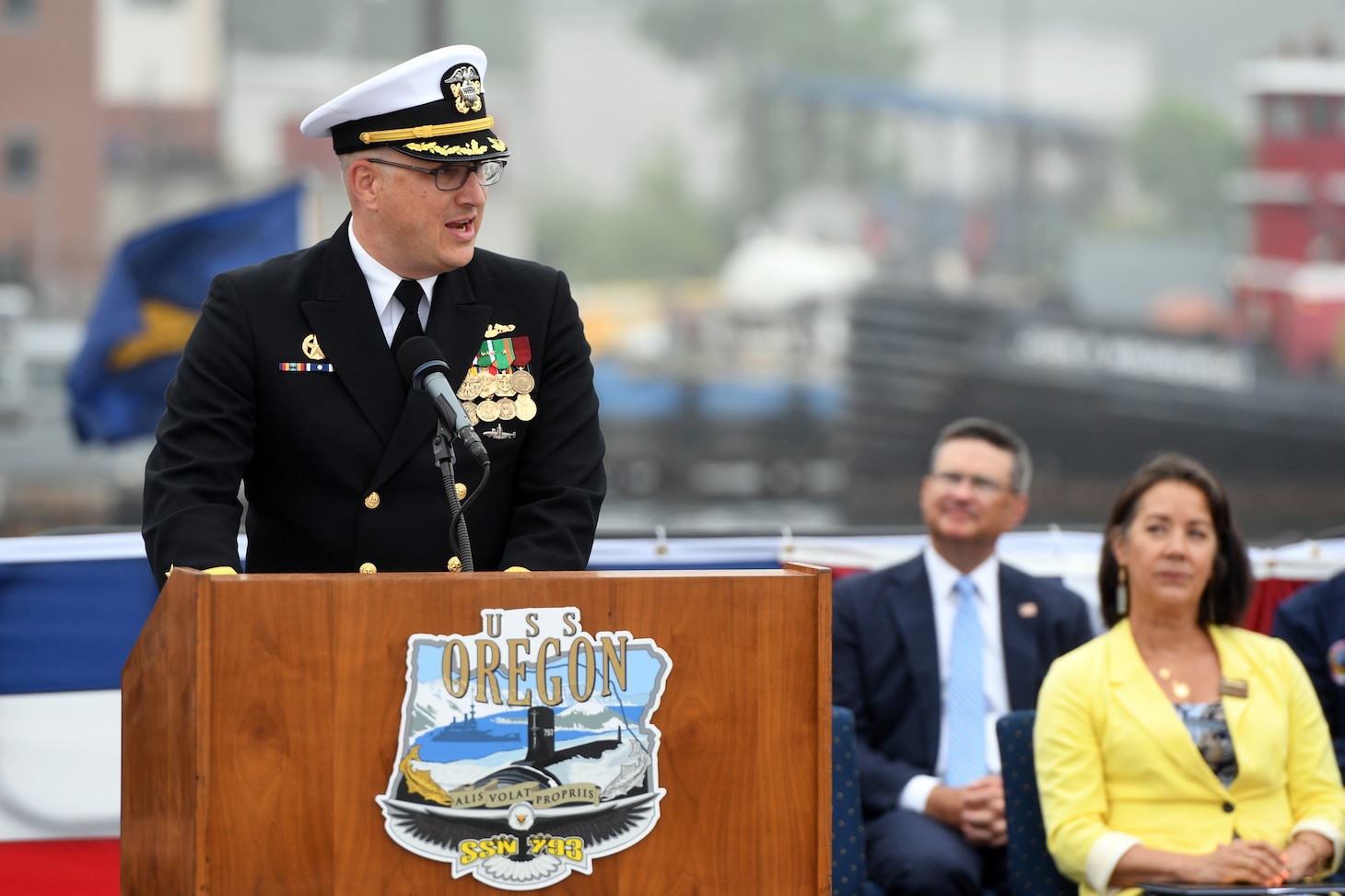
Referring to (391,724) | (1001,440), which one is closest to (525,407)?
(391,724)

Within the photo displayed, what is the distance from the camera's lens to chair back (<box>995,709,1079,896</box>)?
146 inches

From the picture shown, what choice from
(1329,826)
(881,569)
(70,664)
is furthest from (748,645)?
(70,664)

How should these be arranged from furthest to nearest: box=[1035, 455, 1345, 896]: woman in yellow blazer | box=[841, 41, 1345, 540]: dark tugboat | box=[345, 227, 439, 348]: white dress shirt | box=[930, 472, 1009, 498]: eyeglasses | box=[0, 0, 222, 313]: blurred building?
box=[0, 0, 222, 313]: blurred building → box=[841, 41, 1345, 540]: dark tugboat → box=[930, 472, 1009, 498]: eyeglasses → box=[1035, 455, 1345, 896]: woman in yellow blazer → box=[345, 227, 439, 348]: white dress shirt

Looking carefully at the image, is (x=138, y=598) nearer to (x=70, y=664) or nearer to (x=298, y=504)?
(x=70, y=664)

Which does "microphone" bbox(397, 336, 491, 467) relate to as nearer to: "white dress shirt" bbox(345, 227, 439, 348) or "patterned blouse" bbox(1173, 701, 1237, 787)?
"white dress shirt" bbox(345, 227, 439, 348)

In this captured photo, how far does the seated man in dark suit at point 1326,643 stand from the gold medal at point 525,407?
2342mm

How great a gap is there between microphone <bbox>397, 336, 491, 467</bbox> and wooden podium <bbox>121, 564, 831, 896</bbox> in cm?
23

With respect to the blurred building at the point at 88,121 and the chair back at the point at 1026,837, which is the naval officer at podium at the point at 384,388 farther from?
the blurred building at the point at 88,121

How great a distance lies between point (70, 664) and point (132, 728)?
1962 mm

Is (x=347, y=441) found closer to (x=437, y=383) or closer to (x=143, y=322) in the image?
(x=437, y=383)

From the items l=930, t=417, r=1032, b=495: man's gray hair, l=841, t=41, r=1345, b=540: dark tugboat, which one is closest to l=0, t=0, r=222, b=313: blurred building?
l=841, t=41, r=1345, b=540: dark tugboat

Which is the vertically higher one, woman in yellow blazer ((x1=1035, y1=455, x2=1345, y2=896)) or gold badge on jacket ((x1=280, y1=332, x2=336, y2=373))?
gold badge on jacket ((x1=280, y1=332, x2=336, y2=373))

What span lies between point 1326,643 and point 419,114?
2.64m

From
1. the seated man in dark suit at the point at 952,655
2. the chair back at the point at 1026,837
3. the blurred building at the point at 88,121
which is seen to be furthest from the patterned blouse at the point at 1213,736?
the blurred building at the point at 88,121
